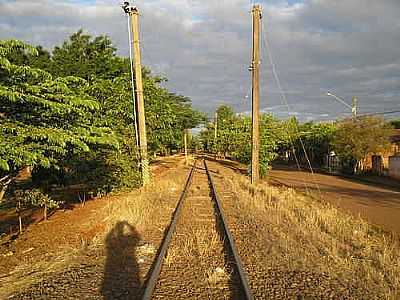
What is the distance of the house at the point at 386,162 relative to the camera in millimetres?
33781

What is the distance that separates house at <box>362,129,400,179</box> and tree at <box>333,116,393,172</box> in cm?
112

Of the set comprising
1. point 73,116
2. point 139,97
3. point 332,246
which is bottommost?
point 332,246

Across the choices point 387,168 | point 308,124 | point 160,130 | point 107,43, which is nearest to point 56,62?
point 107,43

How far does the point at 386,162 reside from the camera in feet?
121

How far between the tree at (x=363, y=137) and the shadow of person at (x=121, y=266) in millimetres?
29784

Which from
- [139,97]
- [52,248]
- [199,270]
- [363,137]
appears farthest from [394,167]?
[199,270]

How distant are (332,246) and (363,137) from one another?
29910 mm

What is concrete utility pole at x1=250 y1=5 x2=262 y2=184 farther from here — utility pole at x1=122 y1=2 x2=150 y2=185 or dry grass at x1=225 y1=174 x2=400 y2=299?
dry grass at x1=225 y1=174 x2=400 y2=299

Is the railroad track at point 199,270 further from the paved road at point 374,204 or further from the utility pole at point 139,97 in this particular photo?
the utility pole at point 139,97

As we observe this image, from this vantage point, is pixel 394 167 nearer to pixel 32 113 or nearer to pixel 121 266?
pixel 121 266

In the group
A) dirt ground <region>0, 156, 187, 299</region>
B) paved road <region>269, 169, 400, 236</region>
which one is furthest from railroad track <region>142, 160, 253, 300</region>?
paved road <region>269, 169, 400, 236</region>

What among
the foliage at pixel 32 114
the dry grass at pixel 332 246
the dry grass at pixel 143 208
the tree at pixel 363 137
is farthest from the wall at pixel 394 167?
the foliage at pixel 32 114

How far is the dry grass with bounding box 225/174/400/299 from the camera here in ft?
22.2

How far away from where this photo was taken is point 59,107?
24.4ft
